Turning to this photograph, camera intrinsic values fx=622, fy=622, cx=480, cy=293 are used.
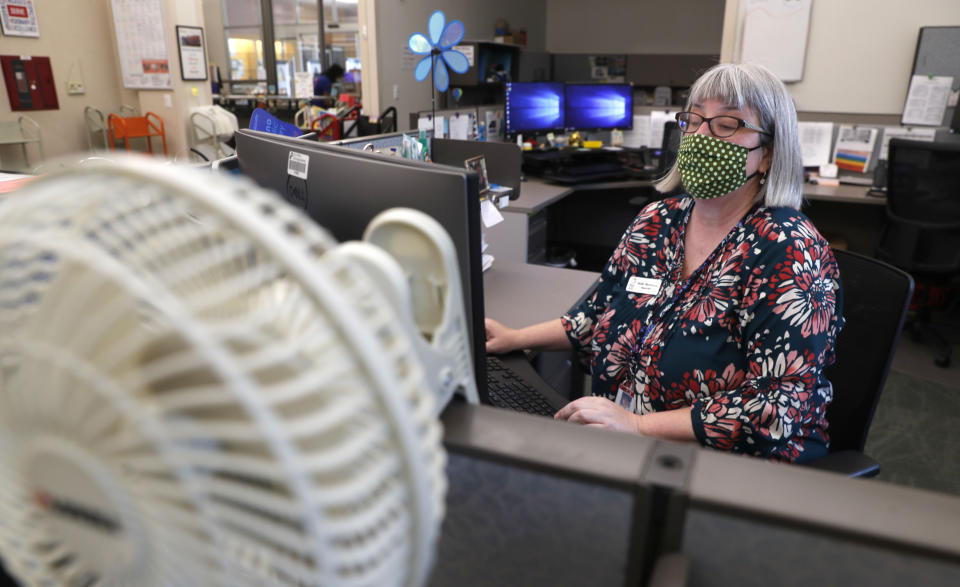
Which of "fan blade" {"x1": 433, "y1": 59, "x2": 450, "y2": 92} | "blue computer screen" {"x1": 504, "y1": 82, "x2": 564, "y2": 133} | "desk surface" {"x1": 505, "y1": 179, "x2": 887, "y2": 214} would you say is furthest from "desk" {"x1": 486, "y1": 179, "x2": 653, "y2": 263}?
"fan blade" {"x1": 433, "y1": 59, "x2": 450, "y2": 92}

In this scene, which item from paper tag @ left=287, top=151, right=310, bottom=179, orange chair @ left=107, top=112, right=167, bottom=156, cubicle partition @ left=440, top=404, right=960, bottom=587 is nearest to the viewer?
cubicle partition @ left=440, top=404, right=960, bottom=587

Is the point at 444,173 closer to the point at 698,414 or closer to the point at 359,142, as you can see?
the point at 698,414

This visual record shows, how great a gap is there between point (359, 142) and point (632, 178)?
233 centimetres

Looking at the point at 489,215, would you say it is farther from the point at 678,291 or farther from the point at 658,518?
the point at 658,518

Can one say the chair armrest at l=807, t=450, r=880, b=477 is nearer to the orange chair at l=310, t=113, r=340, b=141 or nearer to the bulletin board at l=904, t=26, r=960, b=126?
the bulletin board at l=904, t=26, r=960, b=126

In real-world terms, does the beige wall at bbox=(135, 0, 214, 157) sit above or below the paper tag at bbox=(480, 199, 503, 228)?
above

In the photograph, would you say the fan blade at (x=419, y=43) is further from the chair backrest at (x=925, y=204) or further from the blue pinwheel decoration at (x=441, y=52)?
the chair backrest at (x=925, y=204)

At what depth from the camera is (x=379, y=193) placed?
0.76 metres

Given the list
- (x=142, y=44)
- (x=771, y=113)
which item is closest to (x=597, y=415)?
(x=771, y=113)

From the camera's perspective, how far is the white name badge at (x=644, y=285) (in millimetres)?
1338

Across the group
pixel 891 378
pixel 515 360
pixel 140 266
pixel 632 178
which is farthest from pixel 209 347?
pixel 632 178

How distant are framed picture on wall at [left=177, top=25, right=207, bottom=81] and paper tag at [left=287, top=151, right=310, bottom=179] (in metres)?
4.53

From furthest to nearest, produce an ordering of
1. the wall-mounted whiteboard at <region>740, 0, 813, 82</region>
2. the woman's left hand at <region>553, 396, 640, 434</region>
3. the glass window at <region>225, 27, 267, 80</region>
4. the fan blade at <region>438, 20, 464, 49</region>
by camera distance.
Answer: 1. the glass window at <region>225, 27, 267, 80</region>
2. the wall-mounted whiteboard at <region>740, 0, 813, 82</region>
3. the fan blade at <region>438, 20, 464, 49</region>
4. the woman's left hand at <region>553, 396, 640, 434</region>

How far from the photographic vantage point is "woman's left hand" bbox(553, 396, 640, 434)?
1.02 m
